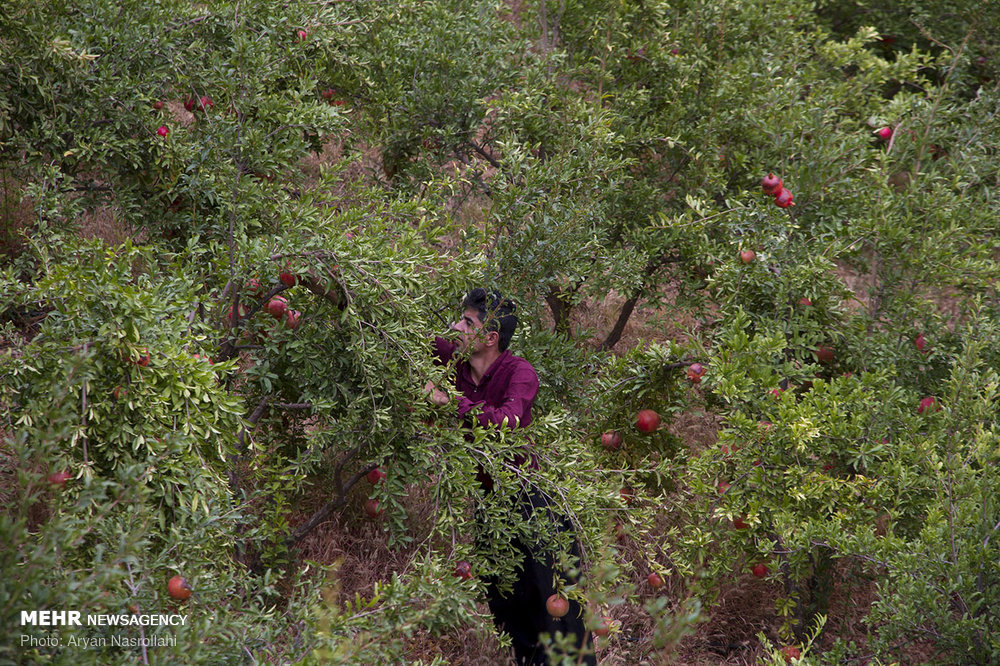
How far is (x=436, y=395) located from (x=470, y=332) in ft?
1.21

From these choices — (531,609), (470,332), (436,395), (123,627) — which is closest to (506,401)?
(470,332)

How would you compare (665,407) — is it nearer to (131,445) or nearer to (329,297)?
(329,297)

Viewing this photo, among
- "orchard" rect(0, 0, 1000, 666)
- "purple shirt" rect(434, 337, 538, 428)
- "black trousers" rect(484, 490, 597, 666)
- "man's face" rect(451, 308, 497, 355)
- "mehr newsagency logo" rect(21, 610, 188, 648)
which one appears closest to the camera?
"mehr newsagency logo" rect(21, 610, 188, 648)

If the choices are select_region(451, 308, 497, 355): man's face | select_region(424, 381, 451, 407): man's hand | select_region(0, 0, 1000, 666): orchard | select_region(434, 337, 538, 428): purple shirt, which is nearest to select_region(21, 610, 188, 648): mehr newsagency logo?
select_region(0, 0, 1000, 666): orchard

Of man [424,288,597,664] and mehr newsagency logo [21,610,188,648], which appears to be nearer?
mehr newsagency logo [21,610,188,648]

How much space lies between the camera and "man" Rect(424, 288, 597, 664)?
3.45 meters

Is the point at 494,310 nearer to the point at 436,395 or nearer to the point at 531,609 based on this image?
the point at 436,395

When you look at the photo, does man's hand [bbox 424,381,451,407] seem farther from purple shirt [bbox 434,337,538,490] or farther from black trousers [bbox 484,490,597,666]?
black trousers [bbox 484,490,597,666]

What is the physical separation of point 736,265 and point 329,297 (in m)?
2.30

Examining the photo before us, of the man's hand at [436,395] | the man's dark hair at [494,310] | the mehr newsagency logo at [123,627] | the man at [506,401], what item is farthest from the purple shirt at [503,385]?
the mehr newsagency logo at [123,627]

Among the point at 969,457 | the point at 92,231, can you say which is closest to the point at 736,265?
the point at 969,457

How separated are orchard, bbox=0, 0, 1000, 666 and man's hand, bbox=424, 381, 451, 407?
0.11 feet

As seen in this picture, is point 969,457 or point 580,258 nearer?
point 969,457

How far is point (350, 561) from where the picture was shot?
16.7 ft
